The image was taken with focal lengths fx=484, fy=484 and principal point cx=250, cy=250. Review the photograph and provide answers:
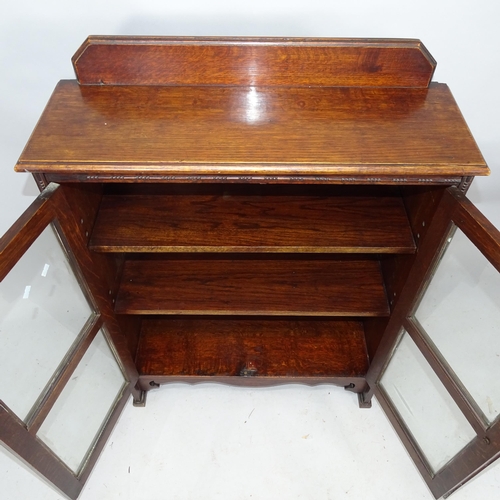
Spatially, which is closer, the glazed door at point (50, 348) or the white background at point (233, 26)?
the glazed door at point (50, 348)

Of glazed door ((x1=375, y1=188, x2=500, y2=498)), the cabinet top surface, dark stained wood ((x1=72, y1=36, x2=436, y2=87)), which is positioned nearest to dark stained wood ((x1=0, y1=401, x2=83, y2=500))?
the cabinet top surface

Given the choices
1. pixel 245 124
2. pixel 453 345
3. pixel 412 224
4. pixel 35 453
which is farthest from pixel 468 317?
pixel 35 453

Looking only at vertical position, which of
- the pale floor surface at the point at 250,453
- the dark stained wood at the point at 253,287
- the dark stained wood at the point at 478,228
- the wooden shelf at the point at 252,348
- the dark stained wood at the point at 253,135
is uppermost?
the dark stained wood at the point at 253,135

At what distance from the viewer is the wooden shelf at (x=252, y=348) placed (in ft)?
4.81

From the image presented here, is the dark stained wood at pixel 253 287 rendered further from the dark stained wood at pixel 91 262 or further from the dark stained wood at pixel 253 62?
the dark stained wood at pixel 253 62

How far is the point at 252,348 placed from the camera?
1.51 m

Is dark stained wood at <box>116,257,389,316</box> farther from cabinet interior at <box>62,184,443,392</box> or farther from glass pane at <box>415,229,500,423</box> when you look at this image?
glass pane at <box>415,229,500,423</box>

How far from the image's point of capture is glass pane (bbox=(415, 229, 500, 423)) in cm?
91

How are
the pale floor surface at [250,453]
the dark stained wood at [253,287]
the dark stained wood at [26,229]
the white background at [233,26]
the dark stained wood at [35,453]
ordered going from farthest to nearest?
1. the pale floor surface at [250,453]
2. the dark stained wood at [253,287]
3. the white background at [233,26]
4. the dark stained wood at [35,453]
5. the dark stained wood at [26,229]

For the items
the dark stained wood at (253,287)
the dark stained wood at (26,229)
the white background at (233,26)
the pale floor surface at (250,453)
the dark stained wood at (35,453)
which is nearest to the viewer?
the dark stained wood at (26,229)

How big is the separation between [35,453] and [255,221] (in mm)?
665

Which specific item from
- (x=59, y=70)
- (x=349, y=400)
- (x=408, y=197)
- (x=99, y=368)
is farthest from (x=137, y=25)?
(x=349, y=400)

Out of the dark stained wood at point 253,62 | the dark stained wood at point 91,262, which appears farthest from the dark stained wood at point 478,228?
the dark stained wood at point 91,262

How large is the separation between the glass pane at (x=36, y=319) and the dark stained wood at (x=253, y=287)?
0.66ft
